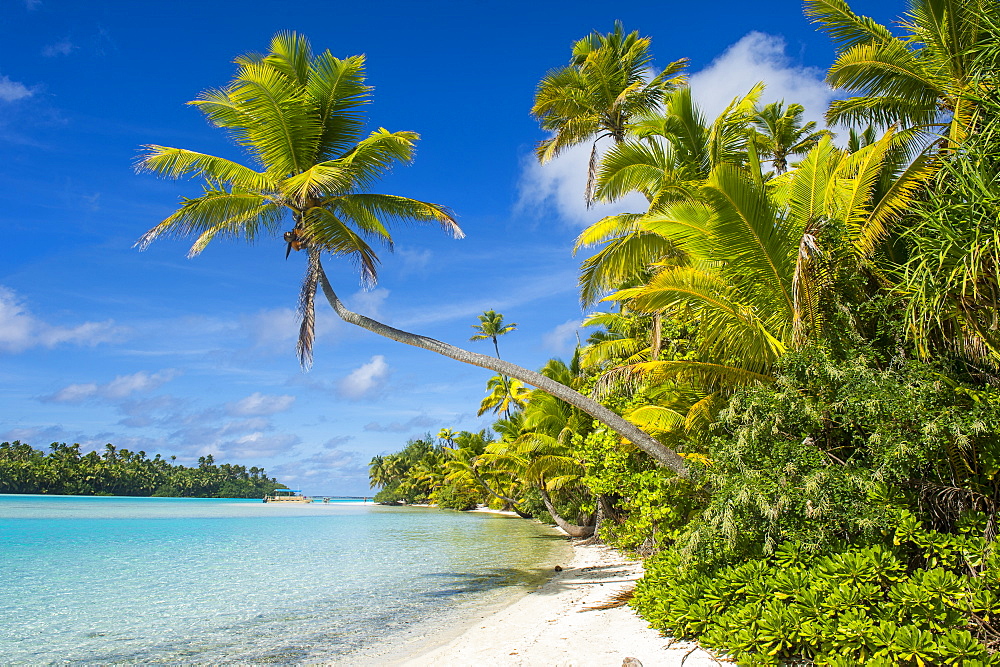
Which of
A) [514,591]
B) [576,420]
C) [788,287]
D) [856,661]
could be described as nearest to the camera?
[856,661]

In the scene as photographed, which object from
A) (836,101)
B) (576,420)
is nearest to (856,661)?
(836,101)

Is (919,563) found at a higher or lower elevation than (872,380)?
lower

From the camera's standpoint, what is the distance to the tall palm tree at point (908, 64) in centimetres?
686

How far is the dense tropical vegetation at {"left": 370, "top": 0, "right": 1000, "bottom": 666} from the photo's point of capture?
460 cm

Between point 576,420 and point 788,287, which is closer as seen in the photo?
point 788,287

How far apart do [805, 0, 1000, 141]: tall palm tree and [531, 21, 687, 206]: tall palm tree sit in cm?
514

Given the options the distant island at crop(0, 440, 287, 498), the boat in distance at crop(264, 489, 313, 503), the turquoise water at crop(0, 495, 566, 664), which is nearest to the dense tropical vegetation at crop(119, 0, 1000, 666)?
the turquoise water at crop(0, 495, 566, 664)

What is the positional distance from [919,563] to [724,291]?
12.4ft

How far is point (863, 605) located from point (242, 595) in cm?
1165

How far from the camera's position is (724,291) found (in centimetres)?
781

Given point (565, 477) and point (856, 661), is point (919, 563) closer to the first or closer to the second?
point (856, 661)

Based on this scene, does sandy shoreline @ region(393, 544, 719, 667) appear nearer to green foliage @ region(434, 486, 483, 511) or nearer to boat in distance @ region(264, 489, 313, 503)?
green foliage @ region(434, 486, 483, 511)

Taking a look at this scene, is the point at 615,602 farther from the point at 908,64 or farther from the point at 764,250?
the point at 908,64

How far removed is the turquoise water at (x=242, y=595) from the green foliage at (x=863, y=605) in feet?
16.6
